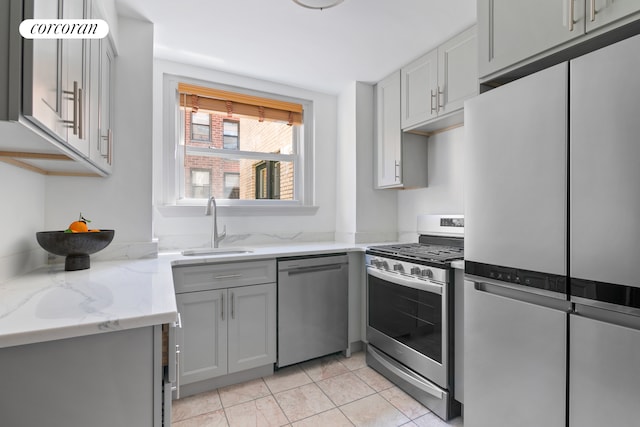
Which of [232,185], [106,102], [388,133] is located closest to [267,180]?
[232,185]

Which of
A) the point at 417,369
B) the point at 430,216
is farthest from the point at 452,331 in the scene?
the point at 430,216

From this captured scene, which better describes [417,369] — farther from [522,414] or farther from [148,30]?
[148,30]

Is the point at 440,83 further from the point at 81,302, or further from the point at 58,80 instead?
the point at 81,302

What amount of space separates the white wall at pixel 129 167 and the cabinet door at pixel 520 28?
6.72 ft

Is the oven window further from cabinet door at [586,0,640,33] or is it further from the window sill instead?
cabinet door at [586,0,640,33]

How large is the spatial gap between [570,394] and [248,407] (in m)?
1.68

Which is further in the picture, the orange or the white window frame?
the white window frame

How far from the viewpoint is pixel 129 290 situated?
4.02ft

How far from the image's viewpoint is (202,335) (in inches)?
81.7

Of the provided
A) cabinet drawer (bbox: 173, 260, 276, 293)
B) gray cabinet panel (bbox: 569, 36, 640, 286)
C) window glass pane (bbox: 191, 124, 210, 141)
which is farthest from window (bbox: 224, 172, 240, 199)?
gray cabinet panel (bbox: 569, 36, 640, 286)

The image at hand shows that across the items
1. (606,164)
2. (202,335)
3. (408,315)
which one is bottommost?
(202,335)

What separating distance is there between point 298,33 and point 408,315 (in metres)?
2.09

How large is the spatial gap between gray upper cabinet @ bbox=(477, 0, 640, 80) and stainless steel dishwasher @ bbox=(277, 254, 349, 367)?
5.41 ft

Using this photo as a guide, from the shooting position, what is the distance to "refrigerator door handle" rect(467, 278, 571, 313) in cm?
123
